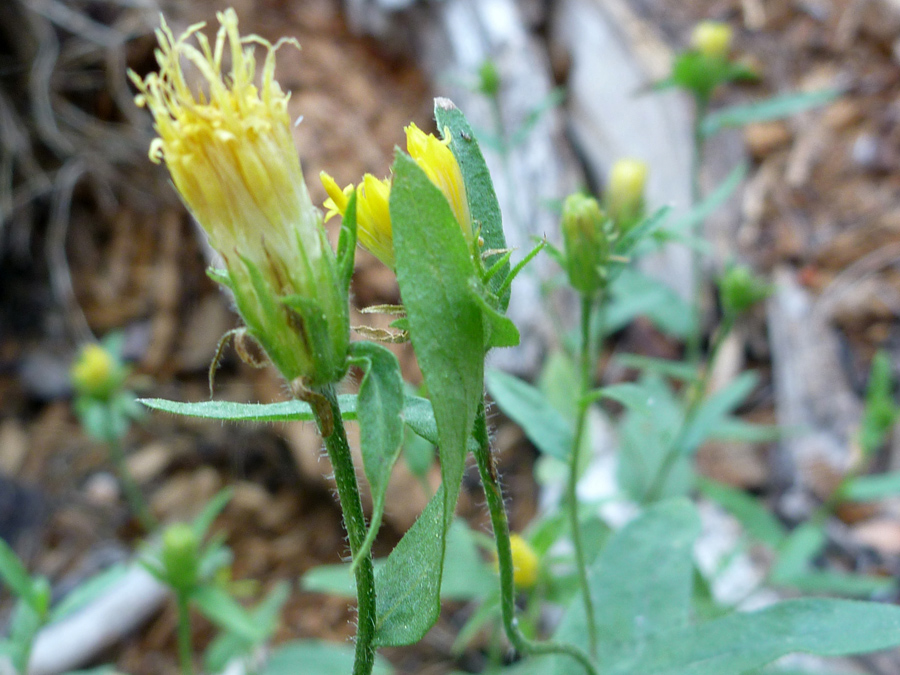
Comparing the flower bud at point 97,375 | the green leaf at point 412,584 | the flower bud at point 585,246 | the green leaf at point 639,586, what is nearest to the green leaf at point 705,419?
the green leaf at point 639,586

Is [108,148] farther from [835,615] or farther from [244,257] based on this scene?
[835,615]

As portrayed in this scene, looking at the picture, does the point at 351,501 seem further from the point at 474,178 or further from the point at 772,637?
the point at 772,637

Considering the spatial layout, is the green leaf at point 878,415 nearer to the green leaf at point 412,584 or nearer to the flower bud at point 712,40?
the flower bud at point 712,40

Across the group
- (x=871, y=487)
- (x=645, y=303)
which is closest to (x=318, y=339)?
(x=645, y=303)

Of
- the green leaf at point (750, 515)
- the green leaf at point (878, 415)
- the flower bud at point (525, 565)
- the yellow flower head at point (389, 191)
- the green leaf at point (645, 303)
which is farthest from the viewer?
the green leaf at point (645, 303)

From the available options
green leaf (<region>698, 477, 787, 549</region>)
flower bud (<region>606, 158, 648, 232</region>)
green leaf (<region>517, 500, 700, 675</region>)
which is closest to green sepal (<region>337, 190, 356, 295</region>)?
green leaf (<region>517, 500, 700, 675</region>)

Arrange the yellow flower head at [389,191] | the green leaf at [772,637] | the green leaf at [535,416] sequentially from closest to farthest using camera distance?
1. the yellow flower head at [389,191]
2. the green leaf at [772,637]
3. the green leaf at [535,416]
